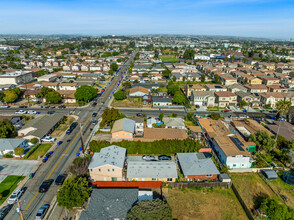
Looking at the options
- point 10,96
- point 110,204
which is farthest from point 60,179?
point 10,96

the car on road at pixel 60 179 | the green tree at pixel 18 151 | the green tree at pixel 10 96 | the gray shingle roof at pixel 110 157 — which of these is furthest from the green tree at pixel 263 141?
the green tree at pixel 10 96

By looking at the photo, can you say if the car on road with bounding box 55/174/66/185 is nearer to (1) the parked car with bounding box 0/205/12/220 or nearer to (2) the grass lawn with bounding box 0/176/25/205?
(2) the grass lawn with bounding box 0/176/25/205

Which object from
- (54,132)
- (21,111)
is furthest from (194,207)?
(21,111)

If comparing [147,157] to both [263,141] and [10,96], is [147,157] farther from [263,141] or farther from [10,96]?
[10,96]

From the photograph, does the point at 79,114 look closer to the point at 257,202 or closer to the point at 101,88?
the point at 101,88

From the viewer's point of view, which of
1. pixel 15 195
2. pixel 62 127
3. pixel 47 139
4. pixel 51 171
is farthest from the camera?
pixel 62 127
